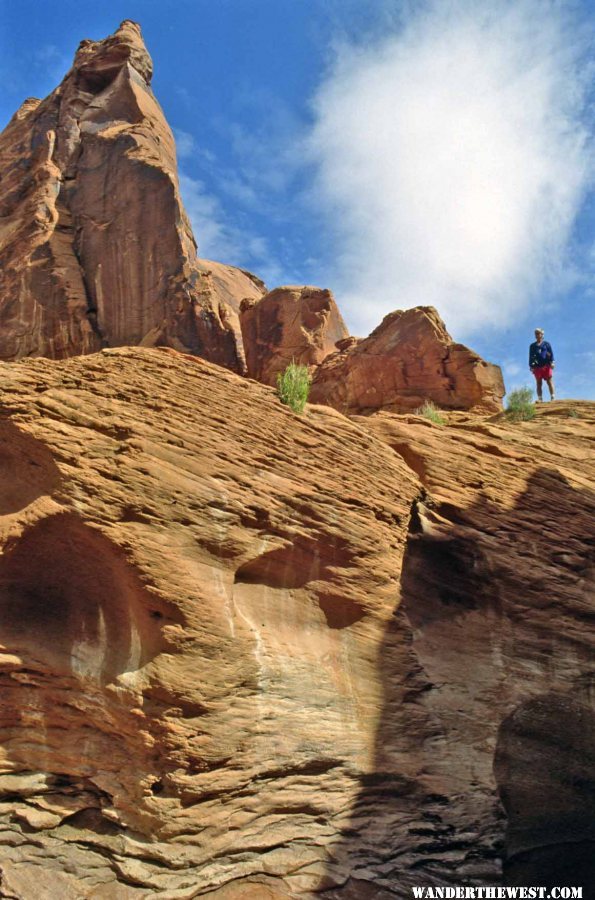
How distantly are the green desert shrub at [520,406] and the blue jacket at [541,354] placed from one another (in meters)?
1.47

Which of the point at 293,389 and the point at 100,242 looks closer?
the point at 293,389

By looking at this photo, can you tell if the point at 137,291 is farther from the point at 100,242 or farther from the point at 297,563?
the point at 297,563

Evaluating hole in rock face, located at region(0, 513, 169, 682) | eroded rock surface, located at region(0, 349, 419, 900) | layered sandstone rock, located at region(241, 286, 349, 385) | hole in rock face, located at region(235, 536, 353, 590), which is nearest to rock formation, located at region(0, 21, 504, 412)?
layered sandstone rock, located at region(241, 286, 349, 385)

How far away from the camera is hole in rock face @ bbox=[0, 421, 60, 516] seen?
6320mm

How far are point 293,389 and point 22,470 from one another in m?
3.78

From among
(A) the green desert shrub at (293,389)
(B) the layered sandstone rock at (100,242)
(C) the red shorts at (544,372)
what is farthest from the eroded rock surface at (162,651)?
(B) the layered sandstone rock at (100,242)

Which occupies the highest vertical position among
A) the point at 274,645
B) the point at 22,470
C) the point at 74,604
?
the point at 22,470

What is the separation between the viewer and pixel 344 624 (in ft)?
25.0

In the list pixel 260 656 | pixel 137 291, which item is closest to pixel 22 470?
pixel 260 656

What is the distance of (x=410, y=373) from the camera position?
639 inches

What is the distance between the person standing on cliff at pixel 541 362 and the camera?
Answer: 1441 cm

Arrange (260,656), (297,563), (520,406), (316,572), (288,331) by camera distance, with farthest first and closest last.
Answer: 1. (288,331)
2. (520,406)
3. (316,572)
4. (297,563)
5. (260,656)

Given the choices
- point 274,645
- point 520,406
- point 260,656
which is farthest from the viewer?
point 520,406

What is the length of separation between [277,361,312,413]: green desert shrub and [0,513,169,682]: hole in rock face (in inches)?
135
